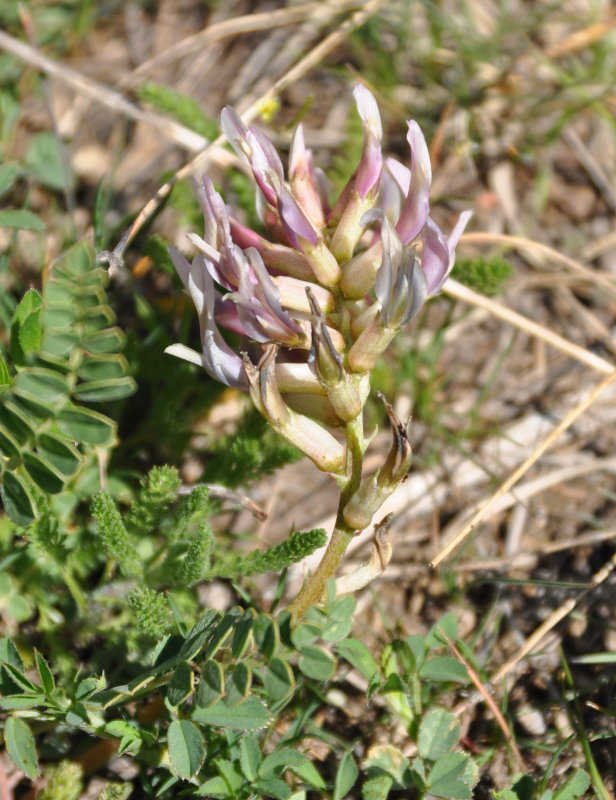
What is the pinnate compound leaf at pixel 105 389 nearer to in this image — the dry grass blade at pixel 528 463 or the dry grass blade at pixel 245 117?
the dry grass blade at pixel 245 117

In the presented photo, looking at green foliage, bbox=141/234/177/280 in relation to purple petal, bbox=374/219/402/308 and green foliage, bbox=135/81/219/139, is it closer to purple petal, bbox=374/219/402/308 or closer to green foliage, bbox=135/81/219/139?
green foliage, bbox=135/81/219/139

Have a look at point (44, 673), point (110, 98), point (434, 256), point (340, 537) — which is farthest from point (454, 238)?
point (110, 98)

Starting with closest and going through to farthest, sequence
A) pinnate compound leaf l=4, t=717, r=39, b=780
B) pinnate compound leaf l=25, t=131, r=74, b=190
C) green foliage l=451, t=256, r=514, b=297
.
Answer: pinnate compound leaf l=4, t=717, r=39, b=780 → green foliage l=451, t=256, r=514, b=297 → pinnate compound leaf l=25, t=131, r=74, b=190

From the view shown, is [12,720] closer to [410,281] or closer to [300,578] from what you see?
[300,578]

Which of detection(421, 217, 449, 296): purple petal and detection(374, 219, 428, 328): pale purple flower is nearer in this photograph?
detection(374, 219, 428, 328): pale purple flower

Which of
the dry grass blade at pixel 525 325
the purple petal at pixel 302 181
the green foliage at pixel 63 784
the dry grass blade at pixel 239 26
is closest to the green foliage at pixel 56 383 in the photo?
the purple petal at pixel 302 181

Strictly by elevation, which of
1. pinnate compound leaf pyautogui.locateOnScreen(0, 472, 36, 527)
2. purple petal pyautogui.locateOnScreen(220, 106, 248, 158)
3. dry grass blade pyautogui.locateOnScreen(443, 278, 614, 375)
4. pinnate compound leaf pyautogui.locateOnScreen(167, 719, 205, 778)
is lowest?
pinnate compound leaf pyautogui.locateOnScreen(167, 719, 205, 778)

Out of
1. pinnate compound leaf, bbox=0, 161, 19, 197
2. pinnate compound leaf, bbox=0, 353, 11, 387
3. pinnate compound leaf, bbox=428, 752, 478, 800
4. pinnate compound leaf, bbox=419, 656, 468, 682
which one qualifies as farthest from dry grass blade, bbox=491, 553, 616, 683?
pinnate compound leaf, bbox=0, 161, 19, 197
